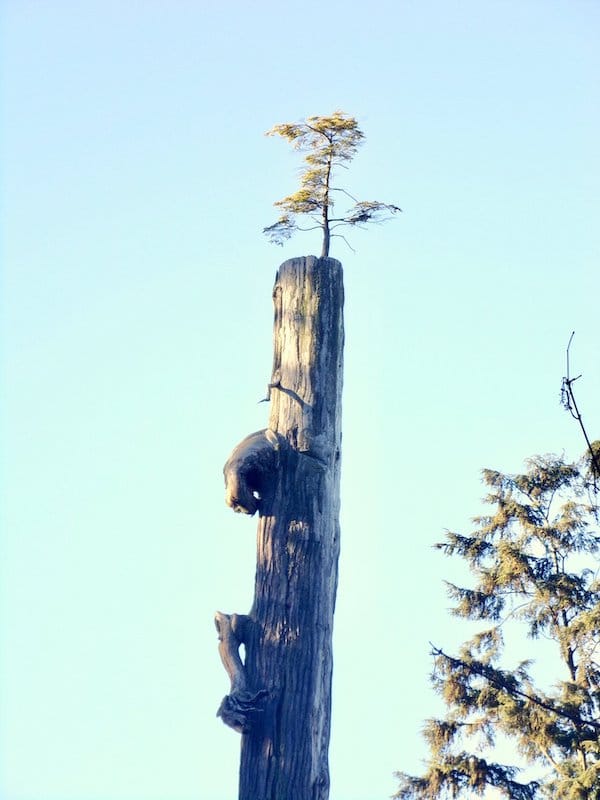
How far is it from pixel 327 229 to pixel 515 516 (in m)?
5.37

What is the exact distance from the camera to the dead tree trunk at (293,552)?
6.64 m

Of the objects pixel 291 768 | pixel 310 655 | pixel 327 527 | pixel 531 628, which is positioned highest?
pixel 531 628

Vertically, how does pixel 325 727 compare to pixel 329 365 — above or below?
below

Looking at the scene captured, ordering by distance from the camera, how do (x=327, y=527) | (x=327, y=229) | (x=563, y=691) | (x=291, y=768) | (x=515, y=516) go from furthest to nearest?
(x=515, y=516), (x=563, y=691), (x=327, y=229), (x=327, y=527), (x=291, y=768)

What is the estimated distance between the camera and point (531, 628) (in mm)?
11688

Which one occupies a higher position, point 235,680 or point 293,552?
point 293,552

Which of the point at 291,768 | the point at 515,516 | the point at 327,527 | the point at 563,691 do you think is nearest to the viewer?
the point at 291,768

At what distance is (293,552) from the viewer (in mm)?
6914

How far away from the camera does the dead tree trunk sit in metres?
6.64

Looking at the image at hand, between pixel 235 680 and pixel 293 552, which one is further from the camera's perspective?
pixel 293 552

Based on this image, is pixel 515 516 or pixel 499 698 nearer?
pixel 499 698

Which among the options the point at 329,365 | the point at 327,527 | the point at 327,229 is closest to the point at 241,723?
the point at 327,527

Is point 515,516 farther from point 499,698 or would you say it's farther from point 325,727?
point 325,727

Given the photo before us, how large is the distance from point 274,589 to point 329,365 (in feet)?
4.77
